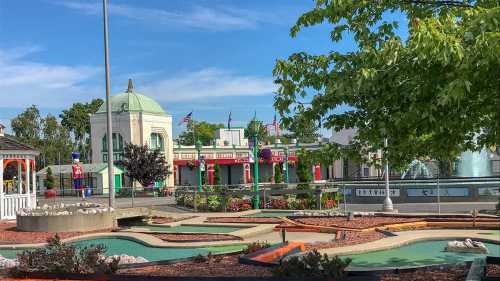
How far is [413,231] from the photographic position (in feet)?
54.5

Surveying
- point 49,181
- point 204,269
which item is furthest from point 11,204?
point 49,181

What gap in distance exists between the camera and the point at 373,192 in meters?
26.5

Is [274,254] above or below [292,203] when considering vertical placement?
above

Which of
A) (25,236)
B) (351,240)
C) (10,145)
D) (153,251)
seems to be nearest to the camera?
(351,240)

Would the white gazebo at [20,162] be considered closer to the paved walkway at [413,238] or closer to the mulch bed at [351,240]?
the mulch bed at [351,240]

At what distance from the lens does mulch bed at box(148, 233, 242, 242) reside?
16058mm

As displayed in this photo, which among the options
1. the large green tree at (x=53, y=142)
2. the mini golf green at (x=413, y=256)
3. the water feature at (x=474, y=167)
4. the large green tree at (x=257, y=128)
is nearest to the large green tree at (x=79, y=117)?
the large green tree at (x=53, y=142)

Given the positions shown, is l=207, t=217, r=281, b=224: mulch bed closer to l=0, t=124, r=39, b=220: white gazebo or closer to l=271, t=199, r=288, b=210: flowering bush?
l=271, t=199, r=288, b=210: flowering bush

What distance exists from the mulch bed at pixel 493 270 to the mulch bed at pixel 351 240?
14.6 ft

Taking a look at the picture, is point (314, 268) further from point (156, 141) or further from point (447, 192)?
point (156, 141)

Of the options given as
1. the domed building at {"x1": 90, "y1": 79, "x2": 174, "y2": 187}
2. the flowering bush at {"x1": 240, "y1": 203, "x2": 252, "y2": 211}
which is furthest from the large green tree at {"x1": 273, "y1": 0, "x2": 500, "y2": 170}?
the domed building at {"x1": 90, "y1": 79, "x2": 174, "y2": 187}

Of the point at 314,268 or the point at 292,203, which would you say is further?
the point at 292,203

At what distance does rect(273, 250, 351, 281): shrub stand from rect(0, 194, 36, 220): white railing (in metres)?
21.8

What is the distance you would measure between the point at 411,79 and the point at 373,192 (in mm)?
21838
